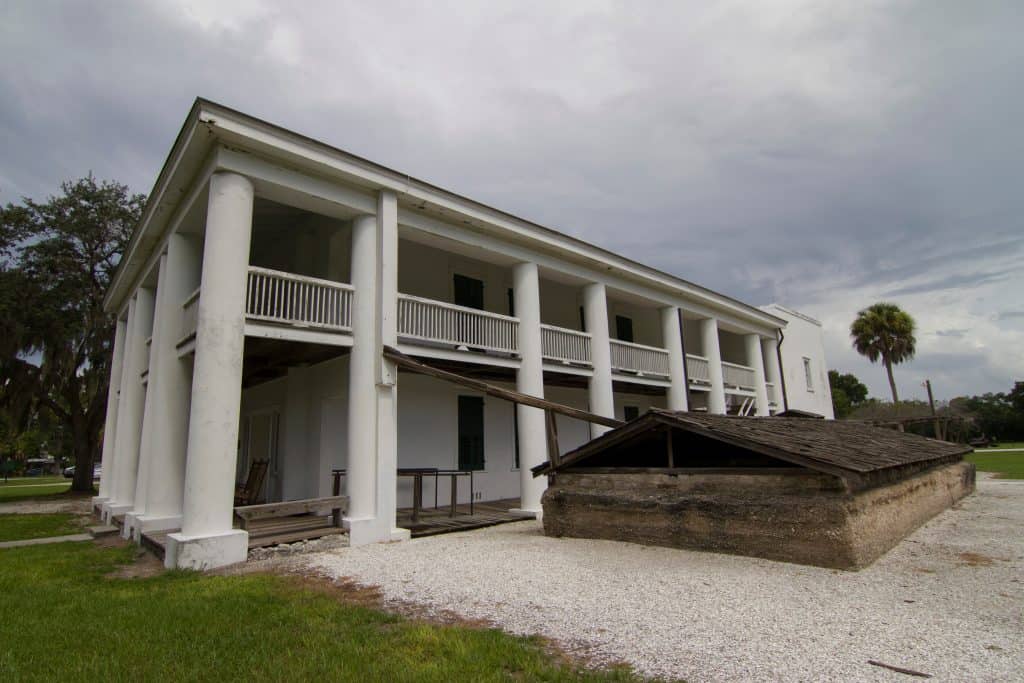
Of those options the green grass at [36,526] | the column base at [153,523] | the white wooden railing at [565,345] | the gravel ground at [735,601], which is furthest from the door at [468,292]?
the green grass at [36,526]

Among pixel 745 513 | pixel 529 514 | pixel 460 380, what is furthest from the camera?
pixel 529 514

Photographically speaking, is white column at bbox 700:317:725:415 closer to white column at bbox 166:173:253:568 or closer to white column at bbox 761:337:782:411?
white column at bbox 761:337:782:411

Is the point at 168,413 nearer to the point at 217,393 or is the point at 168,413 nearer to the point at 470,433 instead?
the point at 217,393

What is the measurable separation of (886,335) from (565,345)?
32.7m

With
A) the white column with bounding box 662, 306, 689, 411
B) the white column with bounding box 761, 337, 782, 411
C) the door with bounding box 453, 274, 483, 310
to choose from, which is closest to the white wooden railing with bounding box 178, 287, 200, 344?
the door with bounding box 453, 274, 483, 310

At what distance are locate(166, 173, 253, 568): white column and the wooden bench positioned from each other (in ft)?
1.07

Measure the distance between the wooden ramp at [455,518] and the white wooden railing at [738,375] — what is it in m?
8.89

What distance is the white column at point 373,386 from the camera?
840 cm

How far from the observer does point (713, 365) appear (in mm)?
16719

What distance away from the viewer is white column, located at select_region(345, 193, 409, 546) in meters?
8.40

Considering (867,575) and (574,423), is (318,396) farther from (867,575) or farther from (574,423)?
(867,575)

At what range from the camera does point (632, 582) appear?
5.47 m

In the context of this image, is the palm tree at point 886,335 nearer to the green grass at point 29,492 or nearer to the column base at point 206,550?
the column base at point 206,550

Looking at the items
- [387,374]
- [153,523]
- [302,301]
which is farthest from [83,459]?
[387,374]
